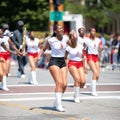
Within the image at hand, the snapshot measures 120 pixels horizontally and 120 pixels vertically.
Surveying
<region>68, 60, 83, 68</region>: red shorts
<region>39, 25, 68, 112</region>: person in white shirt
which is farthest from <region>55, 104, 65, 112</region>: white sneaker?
<region>68, 60, 83, 68</region>: red shorts

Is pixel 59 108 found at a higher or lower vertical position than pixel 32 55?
lower

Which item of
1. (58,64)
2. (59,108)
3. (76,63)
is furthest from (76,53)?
(59,108)

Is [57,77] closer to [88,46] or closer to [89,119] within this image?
[89,119]

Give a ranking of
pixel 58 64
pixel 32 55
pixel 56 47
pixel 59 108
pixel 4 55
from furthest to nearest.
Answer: pixel 32 55
pixel 4 55
pixel 56 47
pixel 58 64
pixel 59 108

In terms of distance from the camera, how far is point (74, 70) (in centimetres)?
1394

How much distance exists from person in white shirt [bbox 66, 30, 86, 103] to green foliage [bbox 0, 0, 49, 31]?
29060 mm

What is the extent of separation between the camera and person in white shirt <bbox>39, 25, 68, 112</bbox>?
12.5 meters

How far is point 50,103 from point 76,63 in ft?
3.95

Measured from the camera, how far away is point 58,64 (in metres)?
12.7

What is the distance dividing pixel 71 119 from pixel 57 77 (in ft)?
4.35

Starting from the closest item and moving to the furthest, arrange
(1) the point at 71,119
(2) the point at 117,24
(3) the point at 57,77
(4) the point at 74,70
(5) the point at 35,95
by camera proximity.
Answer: (1) the point at 71,119 → (3) the point at 57,77 → (4) the point at 74,70 → (5) the point at 35,95 → (2) the point at 117,24

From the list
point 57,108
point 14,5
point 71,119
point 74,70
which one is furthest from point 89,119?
point 14,5

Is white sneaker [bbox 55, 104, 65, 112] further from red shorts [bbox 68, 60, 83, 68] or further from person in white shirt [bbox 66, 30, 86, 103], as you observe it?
red shorts [bbox 68, 60, 83, 68]

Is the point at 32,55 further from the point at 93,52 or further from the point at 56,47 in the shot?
the point at 56,47
